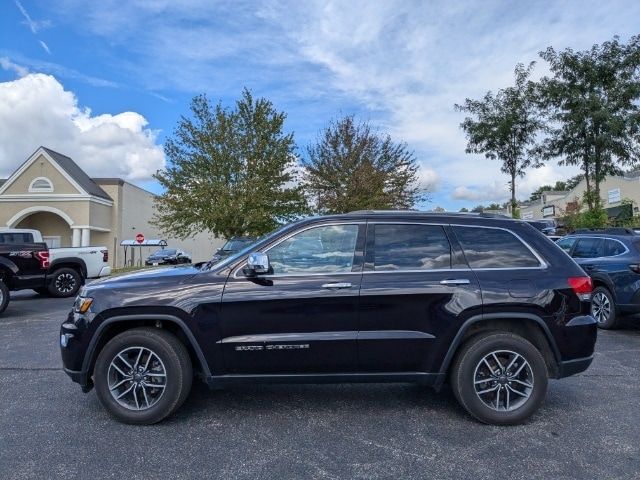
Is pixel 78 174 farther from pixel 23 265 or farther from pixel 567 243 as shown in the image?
pixel 567 243

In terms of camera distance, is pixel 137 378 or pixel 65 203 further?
pixel 65 203

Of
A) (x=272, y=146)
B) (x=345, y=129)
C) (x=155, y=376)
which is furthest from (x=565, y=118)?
(x=155, y=376)

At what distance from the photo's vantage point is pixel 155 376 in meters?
4.15

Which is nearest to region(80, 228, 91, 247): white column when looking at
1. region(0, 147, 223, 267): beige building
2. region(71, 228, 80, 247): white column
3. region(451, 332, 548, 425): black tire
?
region(0, 147, 223, 267): beige building

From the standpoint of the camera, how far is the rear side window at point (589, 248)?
8.87 m

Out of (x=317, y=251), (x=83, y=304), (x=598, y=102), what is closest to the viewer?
(x=83, y=304)

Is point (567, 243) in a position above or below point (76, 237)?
below

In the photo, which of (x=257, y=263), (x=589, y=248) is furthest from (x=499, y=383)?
(x=589, y=248)

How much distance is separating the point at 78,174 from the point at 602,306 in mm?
34123

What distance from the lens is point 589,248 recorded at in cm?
920

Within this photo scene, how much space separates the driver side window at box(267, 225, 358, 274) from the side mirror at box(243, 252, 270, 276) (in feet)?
0.69

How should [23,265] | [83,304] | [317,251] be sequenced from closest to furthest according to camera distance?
[83,304], [317,251], [23,265]

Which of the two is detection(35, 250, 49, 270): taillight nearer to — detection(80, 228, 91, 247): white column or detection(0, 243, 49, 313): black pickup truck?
detection(0, 243, 49, 313): black pickup truck

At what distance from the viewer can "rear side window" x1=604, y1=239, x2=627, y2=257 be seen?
8.26m
